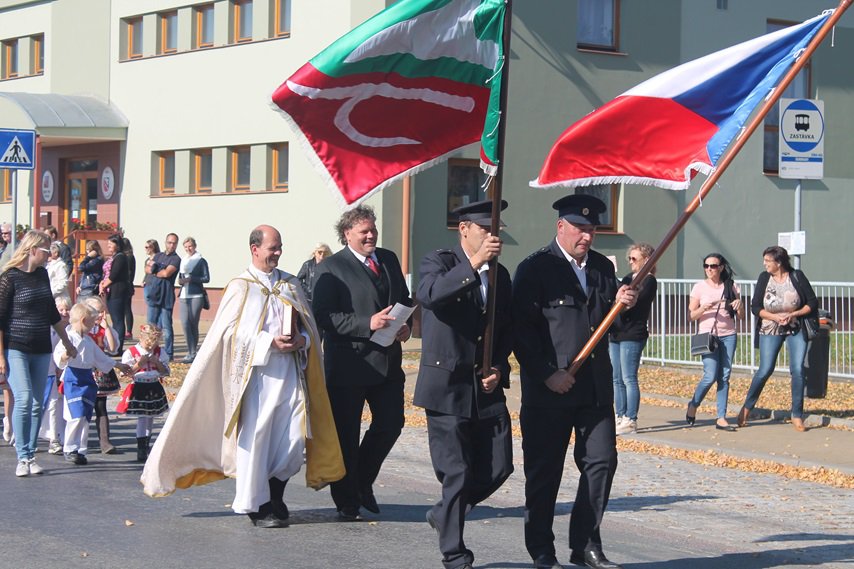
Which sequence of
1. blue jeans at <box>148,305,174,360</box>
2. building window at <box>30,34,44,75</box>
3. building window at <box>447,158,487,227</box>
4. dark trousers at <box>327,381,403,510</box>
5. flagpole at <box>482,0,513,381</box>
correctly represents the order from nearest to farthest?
flagpole at <box>482,0,513,381</box> < dark trousers at <box>327,381,403,510</box> < blue jeans at <box>148,305,174,360</box> < building window at <box>447,158,487,227</box> < building window at <box>30,34,44,75</box>

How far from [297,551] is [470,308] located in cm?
185

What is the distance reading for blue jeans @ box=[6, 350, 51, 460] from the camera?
10.5 metres

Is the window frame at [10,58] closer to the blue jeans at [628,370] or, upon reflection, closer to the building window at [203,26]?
the building window at [203,26]

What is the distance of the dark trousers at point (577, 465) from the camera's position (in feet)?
23.7

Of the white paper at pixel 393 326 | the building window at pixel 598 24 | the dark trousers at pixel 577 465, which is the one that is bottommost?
the dark trousers at pixel 577 465

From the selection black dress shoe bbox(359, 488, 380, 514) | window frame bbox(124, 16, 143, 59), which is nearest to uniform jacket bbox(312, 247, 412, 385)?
black dress shoe bbox(359, 488, 380, 514)

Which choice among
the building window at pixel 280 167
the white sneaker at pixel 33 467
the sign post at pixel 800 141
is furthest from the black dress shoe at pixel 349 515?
the building window at pixel 280 167

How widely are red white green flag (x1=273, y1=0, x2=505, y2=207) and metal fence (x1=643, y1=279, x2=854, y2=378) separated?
1074 cm

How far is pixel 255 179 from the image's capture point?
27250 mm

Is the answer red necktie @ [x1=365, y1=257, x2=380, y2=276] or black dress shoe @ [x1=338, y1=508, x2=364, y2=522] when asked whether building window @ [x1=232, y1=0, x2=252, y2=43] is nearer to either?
red necktie @ [x1=365, y1=257, x2=380, y2=276]

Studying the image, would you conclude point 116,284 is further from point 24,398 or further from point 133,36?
point 133,36

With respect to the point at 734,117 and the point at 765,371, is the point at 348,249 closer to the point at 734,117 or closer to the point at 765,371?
the point at 734,117

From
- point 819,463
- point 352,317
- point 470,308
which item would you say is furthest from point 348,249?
point 819,463

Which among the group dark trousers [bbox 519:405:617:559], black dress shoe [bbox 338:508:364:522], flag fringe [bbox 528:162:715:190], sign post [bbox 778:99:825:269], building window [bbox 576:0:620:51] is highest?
building window [bbox 576:0:620:51]
